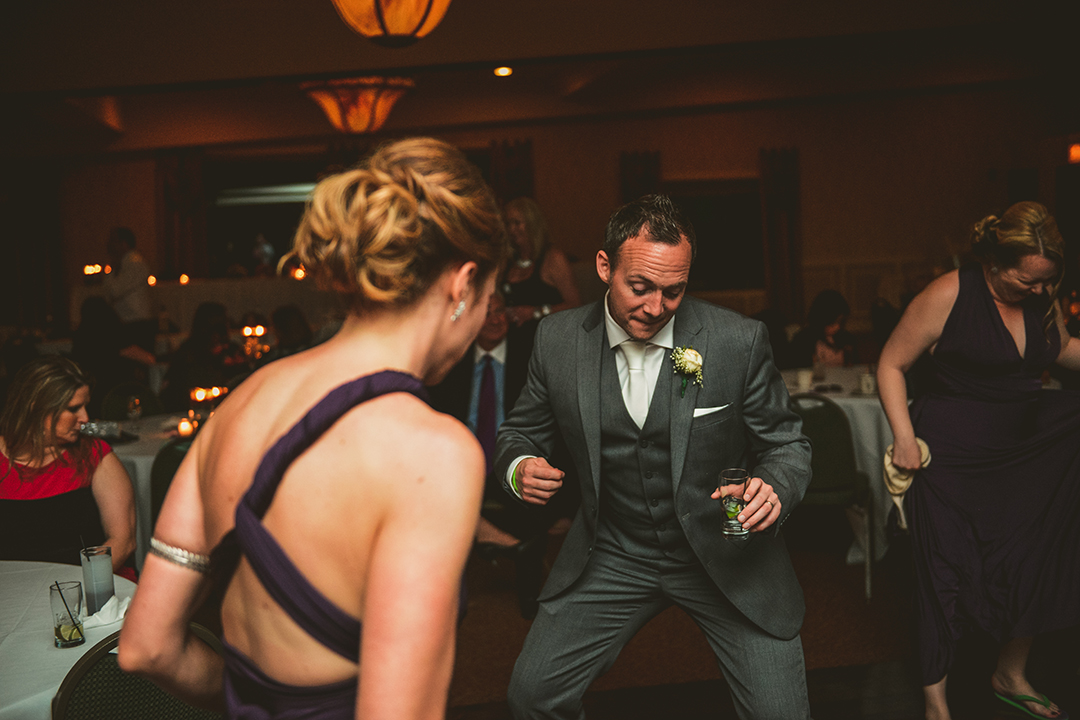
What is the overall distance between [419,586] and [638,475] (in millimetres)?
1317

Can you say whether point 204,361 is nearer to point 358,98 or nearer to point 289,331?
point 289,331

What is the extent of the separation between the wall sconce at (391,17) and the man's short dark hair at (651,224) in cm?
316

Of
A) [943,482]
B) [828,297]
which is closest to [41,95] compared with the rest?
[828,297]

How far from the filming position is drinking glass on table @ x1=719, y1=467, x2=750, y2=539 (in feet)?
6.37

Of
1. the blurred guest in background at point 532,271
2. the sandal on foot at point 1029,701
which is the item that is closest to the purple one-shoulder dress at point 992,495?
the sandal on foot at point 1029,701

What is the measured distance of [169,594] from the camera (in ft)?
3.77

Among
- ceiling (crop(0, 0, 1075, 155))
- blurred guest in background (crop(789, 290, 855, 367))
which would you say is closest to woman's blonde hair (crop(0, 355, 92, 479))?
blurred guest in background (crop(789, 290, 855, 367))

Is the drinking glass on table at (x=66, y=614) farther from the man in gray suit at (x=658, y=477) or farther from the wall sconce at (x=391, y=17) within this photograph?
the wall sconce at (x=391, y=17)

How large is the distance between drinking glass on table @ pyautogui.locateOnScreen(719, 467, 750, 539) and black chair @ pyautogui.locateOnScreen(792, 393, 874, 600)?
219cm

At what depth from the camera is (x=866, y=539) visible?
411 cm

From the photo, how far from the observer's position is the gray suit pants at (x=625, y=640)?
204cm

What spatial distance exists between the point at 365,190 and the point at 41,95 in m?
7.51

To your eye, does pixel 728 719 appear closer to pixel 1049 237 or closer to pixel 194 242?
pixel 1049 237

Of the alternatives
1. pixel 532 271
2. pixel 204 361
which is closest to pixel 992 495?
pixel 532 271
